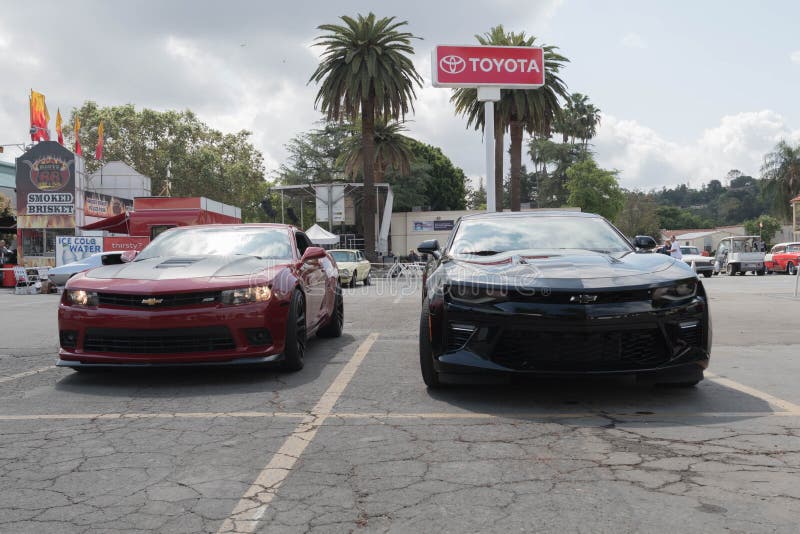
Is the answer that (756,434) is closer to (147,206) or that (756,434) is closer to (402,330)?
(402,330)

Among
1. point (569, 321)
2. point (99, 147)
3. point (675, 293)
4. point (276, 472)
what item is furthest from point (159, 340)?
point (99, 147)

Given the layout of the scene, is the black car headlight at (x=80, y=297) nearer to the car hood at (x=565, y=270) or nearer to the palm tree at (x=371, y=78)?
the car hood at (x=565, y=270)

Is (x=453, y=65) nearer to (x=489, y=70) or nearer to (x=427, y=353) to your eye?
(x=489, y=70)

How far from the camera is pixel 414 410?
171 inches

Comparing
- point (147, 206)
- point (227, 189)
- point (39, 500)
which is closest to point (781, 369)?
point (39, 500)

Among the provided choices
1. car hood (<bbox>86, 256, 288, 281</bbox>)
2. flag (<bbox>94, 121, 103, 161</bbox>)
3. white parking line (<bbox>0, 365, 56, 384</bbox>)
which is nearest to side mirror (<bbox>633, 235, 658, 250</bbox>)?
car hood (<bbox>86, 256, 288, 281</bbox>)

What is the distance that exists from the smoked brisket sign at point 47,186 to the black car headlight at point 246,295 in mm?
27488

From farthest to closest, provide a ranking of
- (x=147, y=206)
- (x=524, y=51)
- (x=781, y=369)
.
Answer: (x=524, y=51) → (x=147, y=206) → (x=781, y=369)

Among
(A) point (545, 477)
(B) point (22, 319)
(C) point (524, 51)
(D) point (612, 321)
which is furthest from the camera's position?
(C) point (524, 51)

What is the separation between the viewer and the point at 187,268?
222 inches

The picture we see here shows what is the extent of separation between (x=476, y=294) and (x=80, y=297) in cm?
312

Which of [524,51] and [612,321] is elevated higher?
[524,51]

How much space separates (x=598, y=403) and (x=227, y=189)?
192 ft

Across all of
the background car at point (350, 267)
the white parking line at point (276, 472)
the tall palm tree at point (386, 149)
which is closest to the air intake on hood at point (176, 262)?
the white parking line at point (276, 472)
